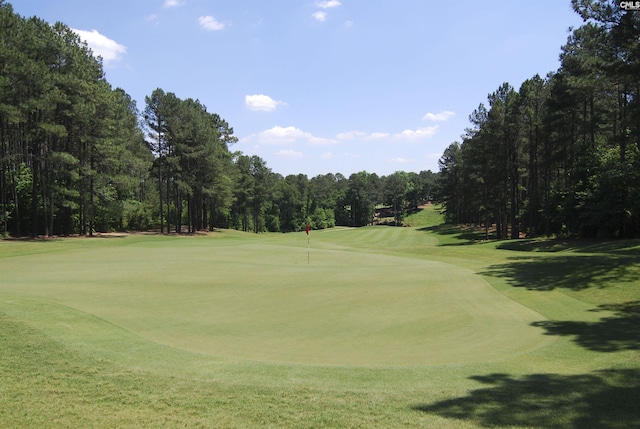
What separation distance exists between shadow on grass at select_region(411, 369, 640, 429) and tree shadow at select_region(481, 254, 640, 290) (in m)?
10.9

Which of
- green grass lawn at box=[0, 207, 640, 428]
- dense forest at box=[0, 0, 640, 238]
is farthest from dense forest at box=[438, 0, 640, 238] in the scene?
green grass lawn at box=[0, 207, 640, 428]

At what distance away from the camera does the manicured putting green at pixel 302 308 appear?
29.4ft

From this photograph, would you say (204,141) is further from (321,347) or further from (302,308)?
(321,347)

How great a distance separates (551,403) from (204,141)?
179 ft

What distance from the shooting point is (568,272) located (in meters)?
18.9

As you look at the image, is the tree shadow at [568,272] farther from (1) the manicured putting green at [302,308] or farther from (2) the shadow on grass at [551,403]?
(2) the shadow on grass at [551,403]

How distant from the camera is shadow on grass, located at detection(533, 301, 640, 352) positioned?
921cm

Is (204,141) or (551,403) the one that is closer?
(551,403)

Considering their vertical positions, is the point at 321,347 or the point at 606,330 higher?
the point at 321,347

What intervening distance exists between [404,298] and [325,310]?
3.24m

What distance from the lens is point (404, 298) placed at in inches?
555

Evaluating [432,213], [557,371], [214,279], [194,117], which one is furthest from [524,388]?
[432,213]

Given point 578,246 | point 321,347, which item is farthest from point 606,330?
point 578,246

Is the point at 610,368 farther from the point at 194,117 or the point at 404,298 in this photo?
the point at 194,117
